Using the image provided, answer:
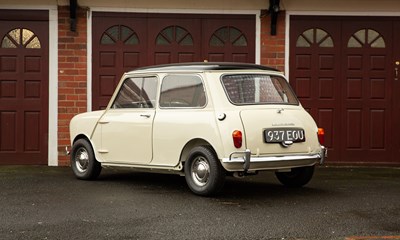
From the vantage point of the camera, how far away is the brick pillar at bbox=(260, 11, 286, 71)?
11.3m

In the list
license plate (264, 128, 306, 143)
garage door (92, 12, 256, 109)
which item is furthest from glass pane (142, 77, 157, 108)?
garage door (92, 12, 256, 109)

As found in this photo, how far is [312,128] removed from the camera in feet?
24.9

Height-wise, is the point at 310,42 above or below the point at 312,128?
above

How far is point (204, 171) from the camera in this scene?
24.0 ft

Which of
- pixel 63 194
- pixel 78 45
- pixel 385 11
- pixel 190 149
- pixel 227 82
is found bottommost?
A: pixel 63 194

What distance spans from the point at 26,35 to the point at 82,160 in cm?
336

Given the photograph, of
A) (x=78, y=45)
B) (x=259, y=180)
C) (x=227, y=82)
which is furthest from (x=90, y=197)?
(x=78, y=45)

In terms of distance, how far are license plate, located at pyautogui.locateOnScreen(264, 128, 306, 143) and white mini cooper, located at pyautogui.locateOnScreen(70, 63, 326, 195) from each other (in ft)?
0.04

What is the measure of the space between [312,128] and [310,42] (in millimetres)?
4203

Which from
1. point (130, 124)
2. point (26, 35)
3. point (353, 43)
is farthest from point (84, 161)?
point (353, 43)

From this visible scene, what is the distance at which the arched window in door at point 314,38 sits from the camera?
1143 cm

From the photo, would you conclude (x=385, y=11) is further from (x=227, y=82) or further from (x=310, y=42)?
(x=227, y=82)

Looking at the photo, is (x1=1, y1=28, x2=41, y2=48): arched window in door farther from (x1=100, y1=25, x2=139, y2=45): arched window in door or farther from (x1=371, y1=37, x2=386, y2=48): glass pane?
(x1=371, y1=37, x2=386, y2=48): glass pane

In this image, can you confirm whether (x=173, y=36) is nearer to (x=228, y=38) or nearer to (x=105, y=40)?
(x=228, y=38)
